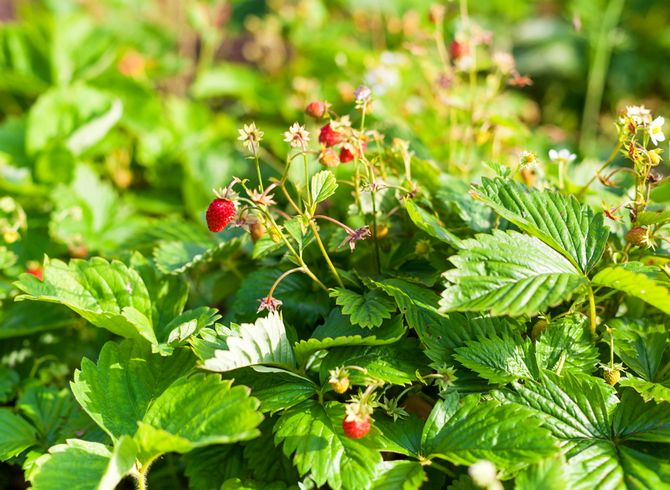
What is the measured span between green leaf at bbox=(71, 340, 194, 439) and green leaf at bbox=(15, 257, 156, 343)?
0.15 feet

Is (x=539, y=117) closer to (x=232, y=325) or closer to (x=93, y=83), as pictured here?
(x=93, y=83)

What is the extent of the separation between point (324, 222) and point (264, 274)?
0.27 m

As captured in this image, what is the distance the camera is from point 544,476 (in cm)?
103

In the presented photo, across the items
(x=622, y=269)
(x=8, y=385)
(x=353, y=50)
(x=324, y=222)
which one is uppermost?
(x=353, y=50)

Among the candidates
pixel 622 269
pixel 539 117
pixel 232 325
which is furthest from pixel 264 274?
pixel 539 117

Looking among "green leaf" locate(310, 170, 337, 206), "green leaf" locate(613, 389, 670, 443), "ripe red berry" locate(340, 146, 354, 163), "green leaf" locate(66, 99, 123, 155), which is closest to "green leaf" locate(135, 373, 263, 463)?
"green leaf" locate(310, 170, 337, 206)

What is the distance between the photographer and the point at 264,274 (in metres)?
1.46

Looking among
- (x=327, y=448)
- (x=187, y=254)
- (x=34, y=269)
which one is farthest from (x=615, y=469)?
(x=34, y=269)

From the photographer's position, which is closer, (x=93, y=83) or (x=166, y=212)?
(x=166, y=212)

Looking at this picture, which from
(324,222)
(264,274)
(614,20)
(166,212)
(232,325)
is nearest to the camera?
(232,325)

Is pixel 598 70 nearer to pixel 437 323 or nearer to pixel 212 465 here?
pixel 437 323

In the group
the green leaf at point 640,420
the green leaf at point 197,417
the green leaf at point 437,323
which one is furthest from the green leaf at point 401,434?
the green leaf at point 640,420

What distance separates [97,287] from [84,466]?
40 cm

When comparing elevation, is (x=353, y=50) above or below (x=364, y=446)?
above
